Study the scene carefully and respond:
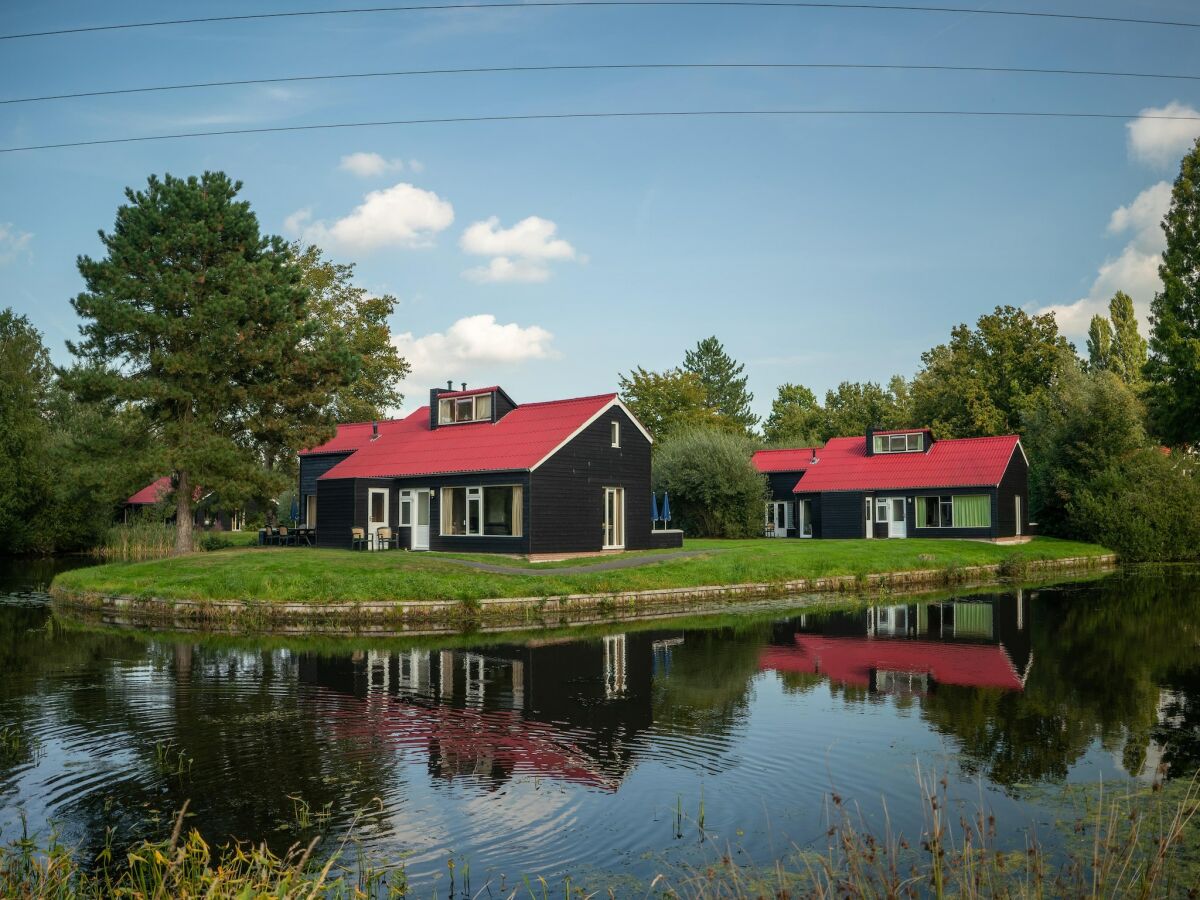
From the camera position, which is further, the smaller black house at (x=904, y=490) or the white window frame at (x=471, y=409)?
the smaller black house at (x=904, y=490)

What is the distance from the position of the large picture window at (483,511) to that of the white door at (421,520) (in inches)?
49.1

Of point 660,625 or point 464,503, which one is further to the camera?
point 464,503

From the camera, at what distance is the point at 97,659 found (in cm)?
1908

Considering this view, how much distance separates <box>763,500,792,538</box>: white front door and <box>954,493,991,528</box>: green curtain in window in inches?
385

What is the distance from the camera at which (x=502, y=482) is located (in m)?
33.4

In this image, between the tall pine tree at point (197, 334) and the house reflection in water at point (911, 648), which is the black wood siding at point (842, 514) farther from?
the tall pine tree at point (197, 334)

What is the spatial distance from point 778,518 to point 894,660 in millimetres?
36655

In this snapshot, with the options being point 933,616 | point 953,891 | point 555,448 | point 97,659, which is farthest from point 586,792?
point 555,448

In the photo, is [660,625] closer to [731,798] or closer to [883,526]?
[731,798]

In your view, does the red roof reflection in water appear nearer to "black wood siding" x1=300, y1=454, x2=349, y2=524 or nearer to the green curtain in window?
"black wood siding" x1=300, y1=454, x2=349, y2=524

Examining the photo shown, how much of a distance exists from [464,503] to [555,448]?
14.8ft

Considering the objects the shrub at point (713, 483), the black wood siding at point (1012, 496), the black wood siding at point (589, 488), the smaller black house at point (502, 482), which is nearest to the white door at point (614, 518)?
the smaller black house at point (502, 482)

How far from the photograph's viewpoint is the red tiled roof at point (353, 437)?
43000mm

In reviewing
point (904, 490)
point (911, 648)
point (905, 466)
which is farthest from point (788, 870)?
point (905, 466)
